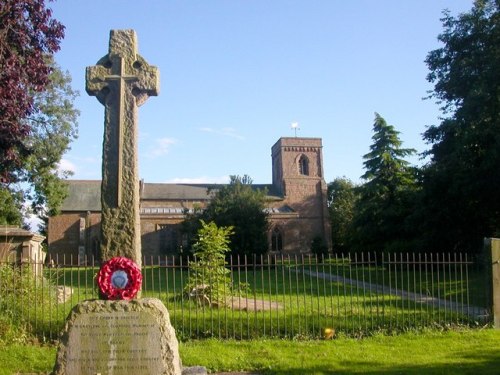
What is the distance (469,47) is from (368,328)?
1863 cm

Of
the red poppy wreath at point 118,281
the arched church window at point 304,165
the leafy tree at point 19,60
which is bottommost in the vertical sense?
the red poppy wreath at point 118,281

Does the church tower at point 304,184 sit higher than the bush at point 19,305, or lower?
higher

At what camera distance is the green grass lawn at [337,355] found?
28.7 ft

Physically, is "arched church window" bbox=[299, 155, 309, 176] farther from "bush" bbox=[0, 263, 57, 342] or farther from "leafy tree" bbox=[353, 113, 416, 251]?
"bush" bbox=[0, 263, 57, 342]

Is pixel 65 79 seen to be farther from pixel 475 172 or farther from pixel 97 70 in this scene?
pixel 97 70

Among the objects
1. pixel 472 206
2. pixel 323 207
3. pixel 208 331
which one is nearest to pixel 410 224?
pixel 472 206

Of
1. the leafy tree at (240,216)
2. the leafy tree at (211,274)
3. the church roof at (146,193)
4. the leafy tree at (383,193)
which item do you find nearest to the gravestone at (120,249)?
the leafy tree at (211,274)

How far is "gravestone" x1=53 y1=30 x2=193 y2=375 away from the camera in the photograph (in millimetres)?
6219

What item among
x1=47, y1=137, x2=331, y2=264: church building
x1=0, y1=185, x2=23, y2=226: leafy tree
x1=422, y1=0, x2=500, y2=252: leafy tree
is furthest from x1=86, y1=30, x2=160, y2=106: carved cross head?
x1=47, y1=137, x2=331, y2=264: church building

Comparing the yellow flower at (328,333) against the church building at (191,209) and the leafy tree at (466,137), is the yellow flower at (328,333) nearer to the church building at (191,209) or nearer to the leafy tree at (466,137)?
the leafy tree at (466,137)

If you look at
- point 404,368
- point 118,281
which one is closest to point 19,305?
point 118,281

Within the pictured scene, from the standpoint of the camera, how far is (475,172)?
77.8 ft

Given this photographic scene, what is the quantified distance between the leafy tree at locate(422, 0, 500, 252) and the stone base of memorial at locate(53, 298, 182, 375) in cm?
1845

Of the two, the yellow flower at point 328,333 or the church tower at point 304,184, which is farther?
the church tower at point 304,184
